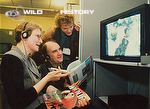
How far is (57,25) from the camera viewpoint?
2.36 metres

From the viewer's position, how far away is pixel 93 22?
2.45m

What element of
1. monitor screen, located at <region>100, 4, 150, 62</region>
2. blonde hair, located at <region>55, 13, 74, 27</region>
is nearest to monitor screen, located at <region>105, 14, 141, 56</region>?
monitor screen, located at <region>100, 4, 150, 62</region>

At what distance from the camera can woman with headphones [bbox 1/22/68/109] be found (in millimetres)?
2131

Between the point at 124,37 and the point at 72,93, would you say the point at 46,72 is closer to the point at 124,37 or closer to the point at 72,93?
the point at 72,93

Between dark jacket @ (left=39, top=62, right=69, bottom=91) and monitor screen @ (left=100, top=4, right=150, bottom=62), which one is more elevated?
monitor screen @ (left=100, top=4, right=150, bottom=62)

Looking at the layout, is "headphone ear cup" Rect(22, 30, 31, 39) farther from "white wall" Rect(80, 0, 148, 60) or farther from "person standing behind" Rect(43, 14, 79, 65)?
"white wall" Rect(80, 0, 148, 60)

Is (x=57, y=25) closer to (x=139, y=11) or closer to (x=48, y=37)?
(x=48, y=37)

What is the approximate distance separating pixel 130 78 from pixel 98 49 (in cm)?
50

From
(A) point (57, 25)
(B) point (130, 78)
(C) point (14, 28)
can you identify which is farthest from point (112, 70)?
(C) point (14, 28)

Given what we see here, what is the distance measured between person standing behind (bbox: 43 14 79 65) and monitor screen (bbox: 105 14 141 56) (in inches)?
17.8

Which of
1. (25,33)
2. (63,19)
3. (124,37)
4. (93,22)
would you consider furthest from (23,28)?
(124,37)

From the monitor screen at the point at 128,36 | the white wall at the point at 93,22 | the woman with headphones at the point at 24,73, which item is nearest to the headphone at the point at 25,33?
the woman with headphones at the point at 24,73

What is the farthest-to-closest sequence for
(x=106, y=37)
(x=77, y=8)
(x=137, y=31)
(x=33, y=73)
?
(x=77, y=8)
(x=33, y=73)
(x=106, y=37)
(x=137, y=31)

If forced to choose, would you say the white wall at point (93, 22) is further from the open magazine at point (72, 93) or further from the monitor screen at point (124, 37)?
the monitor screen at point (124, 37)
